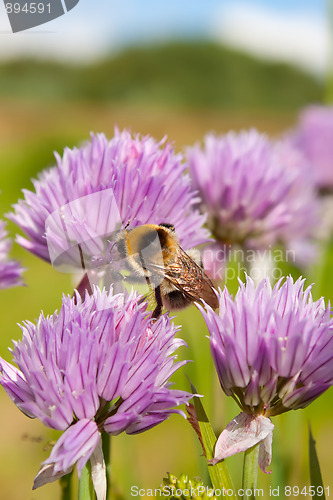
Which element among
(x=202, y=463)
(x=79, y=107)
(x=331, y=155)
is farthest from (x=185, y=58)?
(x=202, y=463)

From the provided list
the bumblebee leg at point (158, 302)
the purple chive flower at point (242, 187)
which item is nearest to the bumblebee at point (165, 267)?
the bumblebee leg at point (158, 302)

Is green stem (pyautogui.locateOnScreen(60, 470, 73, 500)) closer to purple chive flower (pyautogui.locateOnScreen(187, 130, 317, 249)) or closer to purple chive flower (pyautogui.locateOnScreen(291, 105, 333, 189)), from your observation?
purple chive flower (pyautogui.locateOnScreen(187, 130, 317, 249))

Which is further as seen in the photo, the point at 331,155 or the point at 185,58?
the point at 185,58

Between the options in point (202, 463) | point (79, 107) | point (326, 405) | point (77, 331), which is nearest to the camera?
point (77, 331)

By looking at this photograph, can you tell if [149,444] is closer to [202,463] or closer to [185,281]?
[202,463]

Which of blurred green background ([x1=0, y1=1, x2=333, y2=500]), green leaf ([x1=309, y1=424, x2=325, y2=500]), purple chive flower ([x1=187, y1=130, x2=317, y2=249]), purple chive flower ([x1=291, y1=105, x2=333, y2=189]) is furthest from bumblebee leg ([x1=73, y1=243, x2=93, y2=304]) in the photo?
purple chive flower ([x1=291, y1=105, x2=333, y2=189])

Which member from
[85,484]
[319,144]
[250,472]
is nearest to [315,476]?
[250,472]
